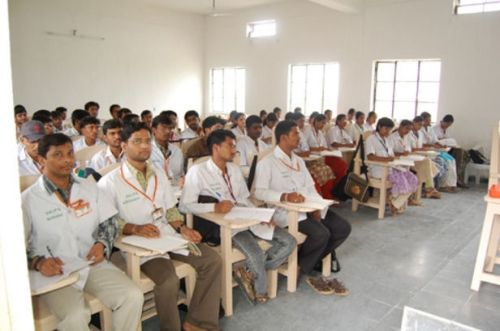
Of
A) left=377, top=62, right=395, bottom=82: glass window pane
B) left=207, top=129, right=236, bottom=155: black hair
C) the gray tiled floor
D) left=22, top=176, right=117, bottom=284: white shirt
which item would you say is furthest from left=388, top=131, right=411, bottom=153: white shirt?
left=22, top=176, right=117, bottom=284: white shirt

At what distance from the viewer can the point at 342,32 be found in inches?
360

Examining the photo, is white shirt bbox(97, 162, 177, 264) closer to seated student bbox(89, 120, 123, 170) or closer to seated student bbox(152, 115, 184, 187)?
seated student bbox(89, 120, 123, 170)

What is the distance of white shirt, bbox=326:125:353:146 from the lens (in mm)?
6816

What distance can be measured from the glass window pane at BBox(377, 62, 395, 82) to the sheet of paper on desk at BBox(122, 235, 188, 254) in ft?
25.1

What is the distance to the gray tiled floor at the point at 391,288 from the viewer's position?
107 inches

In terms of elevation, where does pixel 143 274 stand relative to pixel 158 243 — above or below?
below

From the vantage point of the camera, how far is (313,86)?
10094 mm

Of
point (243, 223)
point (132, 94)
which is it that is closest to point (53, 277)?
point (243, 223)

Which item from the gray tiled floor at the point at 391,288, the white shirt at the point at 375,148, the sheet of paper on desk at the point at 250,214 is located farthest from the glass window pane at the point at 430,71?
the sheet of paper on desk at the point at 250,214

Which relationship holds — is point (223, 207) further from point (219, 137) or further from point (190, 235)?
point (219, 137)

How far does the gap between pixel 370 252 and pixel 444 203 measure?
248cm

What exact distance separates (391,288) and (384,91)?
21.3 ft

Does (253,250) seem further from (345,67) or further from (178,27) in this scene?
(178,27)

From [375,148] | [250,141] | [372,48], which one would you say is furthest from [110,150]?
[372,48]
